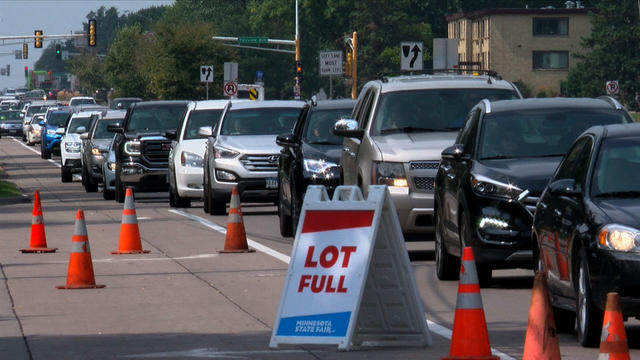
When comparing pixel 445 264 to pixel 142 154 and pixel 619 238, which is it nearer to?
pixel 619 238

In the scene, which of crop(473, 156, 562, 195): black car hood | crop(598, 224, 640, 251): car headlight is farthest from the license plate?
crop(598, 224, 640, 251): car headlight

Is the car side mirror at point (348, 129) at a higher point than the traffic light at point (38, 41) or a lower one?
lower

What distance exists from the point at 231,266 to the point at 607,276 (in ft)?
24.6

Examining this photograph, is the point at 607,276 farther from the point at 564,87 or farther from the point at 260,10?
the point at 260,10

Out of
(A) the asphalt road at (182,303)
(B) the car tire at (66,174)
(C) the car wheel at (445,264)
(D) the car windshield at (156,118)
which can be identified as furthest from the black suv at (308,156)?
(B) the car tire at (66,174)

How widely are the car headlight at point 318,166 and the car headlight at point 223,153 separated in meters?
5.16

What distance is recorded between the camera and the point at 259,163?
2592cm

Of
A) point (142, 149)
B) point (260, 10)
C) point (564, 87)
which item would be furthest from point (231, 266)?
point (260, 10)

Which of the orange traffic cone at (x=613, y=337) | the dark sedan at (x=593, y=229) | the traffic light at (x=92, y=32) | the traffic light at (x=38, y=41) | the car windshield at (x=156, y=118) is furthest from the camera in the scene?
the traffic light at (x=38, y=41)

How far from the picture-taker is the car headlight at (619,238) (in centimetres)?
1003

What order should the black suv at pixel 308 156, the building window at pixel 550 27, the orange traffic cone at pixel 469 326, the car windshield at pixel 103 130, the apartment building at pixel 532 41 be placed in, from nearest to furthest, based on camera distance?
the orange traffic cone at pixel 469 326 < the black suv at pixel 308 156 < the car windshield at pixel 103 130 < the apartment building at pixel 532 41 < the building window at pixel 550 27

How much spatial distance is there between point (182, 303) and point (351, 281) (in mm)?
3693

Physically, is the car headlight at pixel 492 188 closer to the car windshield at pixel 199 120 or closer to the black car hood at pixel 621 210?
the black car hood at pixel 621 210

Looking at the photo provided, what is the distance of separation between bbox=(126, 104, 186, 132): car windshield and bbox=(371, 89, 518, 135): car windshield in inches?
585
